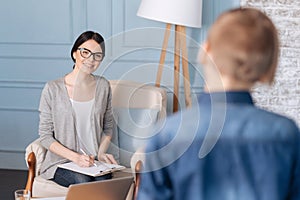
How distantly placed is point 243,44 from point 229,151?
0.70 ft

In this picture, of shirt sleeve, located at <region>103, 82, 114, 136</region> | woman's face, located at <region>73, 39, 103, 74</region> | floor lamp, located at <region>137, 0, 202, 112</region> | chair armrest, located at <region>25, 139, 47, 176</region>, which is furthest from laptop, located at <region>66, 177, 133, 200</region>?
floor lamp, located at <region>137, 0, 202, 112</region>

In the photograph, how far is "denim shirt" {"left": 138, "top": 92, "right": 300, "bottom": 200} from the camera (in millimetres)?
1219

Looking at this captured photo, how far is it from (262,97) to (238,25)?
9.57 feet

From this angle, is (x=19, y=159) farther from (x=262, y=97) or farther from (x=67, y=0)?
(x=262, y=97)

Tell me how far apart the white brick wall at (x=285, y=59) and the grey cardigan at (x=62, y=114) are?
4.23 feet

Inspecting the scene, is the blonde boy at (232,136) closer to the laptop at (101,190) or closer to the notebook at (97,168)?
the laptop at (101,190)

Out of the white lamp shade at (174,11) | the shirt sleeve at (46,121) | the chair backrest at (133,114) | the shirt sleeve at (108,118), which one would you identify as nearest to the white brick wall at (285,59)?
the white lamp shade at (174,11)

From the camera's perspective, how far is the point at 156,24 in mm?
4320

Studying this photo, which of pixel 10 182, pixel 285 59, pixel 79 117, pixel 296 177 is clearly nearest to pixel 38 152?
pixel 79 117

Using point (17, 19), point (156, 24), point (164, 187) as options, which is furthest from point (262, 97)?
point (164, 187)

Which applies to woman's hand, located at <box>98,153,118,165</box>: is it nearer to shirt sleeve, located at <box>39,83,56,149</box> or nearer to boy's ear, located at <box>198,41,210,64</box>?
shirt sleeve, located at <box>39,83,56,149</box>

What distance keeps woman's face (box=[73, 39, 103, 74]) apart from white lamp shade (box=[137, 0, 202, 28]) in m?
0.66

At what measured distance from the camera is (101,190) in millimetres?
2475

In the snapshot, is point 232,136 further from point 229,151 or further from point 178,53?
point 178,53
